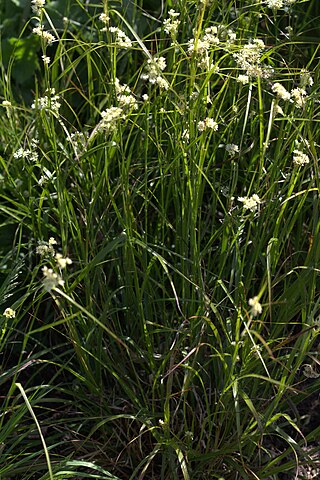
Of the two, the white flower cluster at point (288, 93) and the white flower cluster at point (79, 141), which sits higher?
the white flower cluster at point (288, 93)

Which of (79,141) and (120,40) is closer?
(120,40)

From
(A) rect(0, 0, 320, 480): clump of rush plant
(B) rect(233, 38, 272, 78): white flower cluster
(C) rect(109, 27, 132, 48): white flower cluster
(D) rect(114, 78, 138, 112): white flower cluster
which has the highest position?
(B) rect(233, 38, 272, 78): white flower cluster

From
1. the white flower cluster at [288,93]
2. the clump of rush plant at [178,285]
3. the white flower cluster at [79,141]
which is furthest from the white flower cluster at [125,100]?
the white flower cluster at [288,93]

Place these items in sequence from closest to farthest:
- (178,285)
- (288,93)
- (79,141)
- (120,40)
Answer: (288,93) < (120,40) < (79,141) < (178,285)

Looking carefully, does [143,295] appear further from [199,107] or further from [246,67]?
[246,67]

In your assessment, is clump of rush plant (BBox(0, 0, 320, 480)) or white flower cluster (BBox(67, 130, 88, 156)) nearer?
clump of rush plant (BBox(0, 0, 320, 480))

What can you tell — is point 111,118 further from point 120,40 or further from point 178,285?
point 178,285

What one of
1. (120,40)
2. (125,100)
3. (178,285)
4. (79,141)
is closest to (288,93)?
(125,100)

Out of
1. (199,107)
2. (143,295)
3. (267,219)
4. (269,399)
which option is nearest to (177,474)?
(269,399)

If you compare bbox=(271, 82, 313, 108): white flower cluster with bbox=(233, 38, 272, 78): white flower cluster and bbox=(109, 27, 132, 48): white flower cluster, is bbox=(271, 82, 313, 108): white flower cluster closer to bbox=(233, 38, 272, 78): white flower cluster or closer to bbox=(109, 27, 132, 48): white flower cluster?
bbox=(233, 38, 272, 78): white flower cluster

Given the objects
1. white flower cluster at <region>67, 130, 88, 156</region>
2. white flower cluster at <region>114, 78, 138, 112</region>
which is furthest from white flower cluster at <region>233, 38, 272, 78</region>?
white flower cluster at <region>67, 130, 88, 156</region>

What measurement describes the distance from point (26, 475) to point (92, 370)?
0.33 metres

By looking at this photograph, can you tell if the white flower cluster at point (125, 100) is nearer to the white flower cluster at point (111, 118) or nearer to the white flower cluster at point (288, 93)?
the white flower cluster at point (111, 118)

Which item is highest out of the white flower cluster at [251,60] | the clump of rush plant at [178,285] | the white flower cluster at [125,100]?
the white flower cluster at [251,60]
